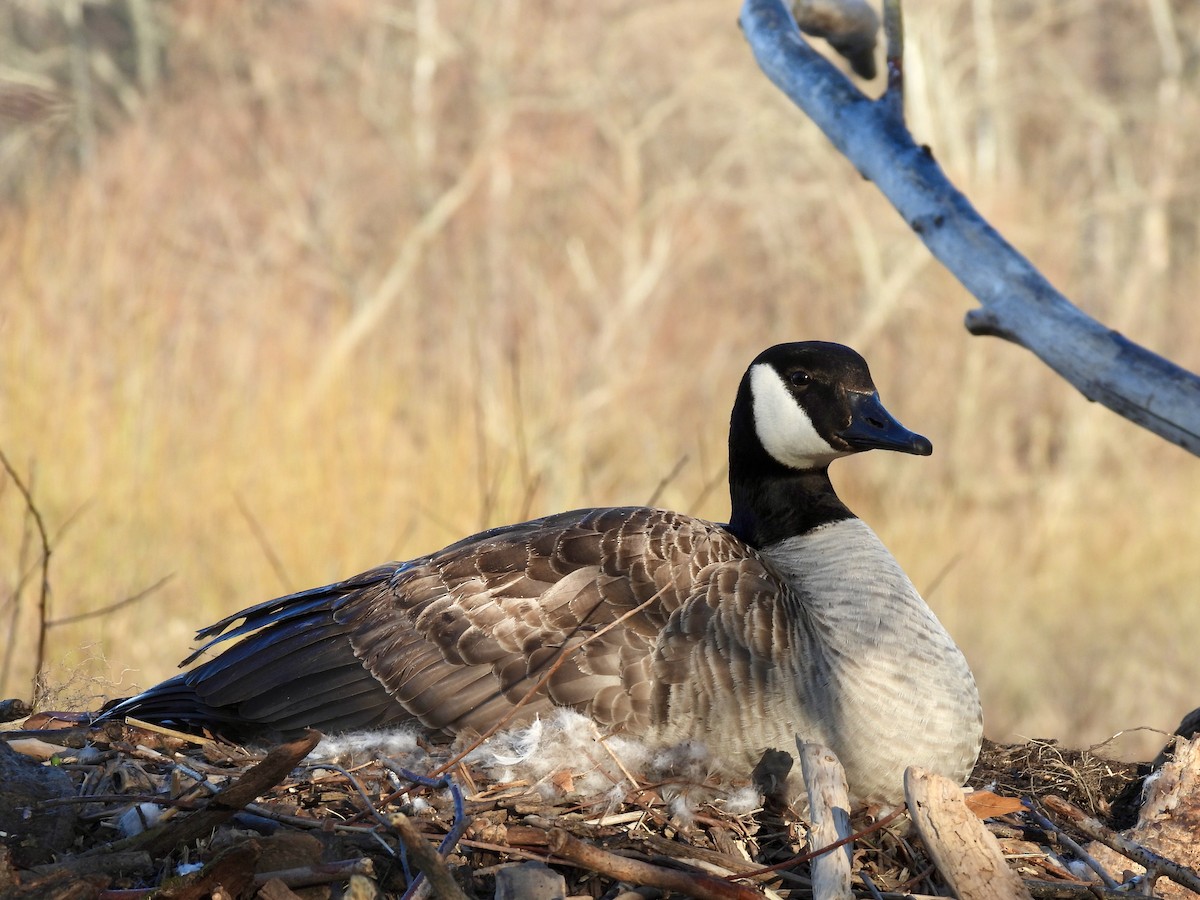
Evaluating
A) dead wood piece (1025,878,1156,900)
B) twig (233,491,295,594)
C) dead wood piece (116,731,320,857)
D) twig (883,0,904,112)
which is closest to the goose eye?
twig (883,0,904,112)

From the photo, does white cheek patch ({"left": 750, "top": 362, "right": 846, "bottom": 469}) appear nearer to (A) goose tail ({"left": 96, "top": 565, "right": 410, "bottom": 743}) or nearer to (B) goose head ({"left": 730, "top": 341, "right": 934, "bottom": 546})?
(B) goose head ({"left": 730, "top": 341, "right": 934, "bottom": 546})

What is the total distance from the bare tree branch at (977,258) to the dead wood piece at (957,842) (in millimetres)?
1414

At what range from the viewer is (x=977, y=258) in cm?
411

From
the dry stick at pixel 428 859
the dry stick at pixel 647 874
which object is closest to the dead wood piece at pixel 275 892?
the dry stick at pixel 428 859

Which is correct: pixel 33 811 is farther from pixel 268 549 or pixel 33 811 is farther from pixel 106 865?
pixel 268 549

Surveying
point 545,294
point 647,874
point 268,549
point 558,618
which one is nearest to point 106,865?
point 647,874

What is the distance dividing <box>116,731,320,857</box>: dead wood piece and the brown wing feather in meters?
0.73

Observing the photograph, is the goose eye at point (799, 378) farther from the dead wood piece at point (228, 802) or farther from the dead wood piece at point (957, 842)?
the dead wood piece at point (228, 802)

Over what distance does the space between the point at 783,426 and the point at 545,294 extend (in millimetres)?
11394

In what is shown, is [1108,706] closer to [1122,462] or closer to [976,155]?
[1122,462]

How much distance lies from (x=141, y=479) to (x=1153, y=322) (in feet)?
50.6

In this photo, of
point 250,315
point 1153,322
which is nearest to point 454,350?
point 250,315

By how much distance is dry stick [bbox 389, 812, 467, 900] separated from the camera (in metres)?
2.30

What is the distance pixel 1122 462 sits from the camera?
16.1 metres
